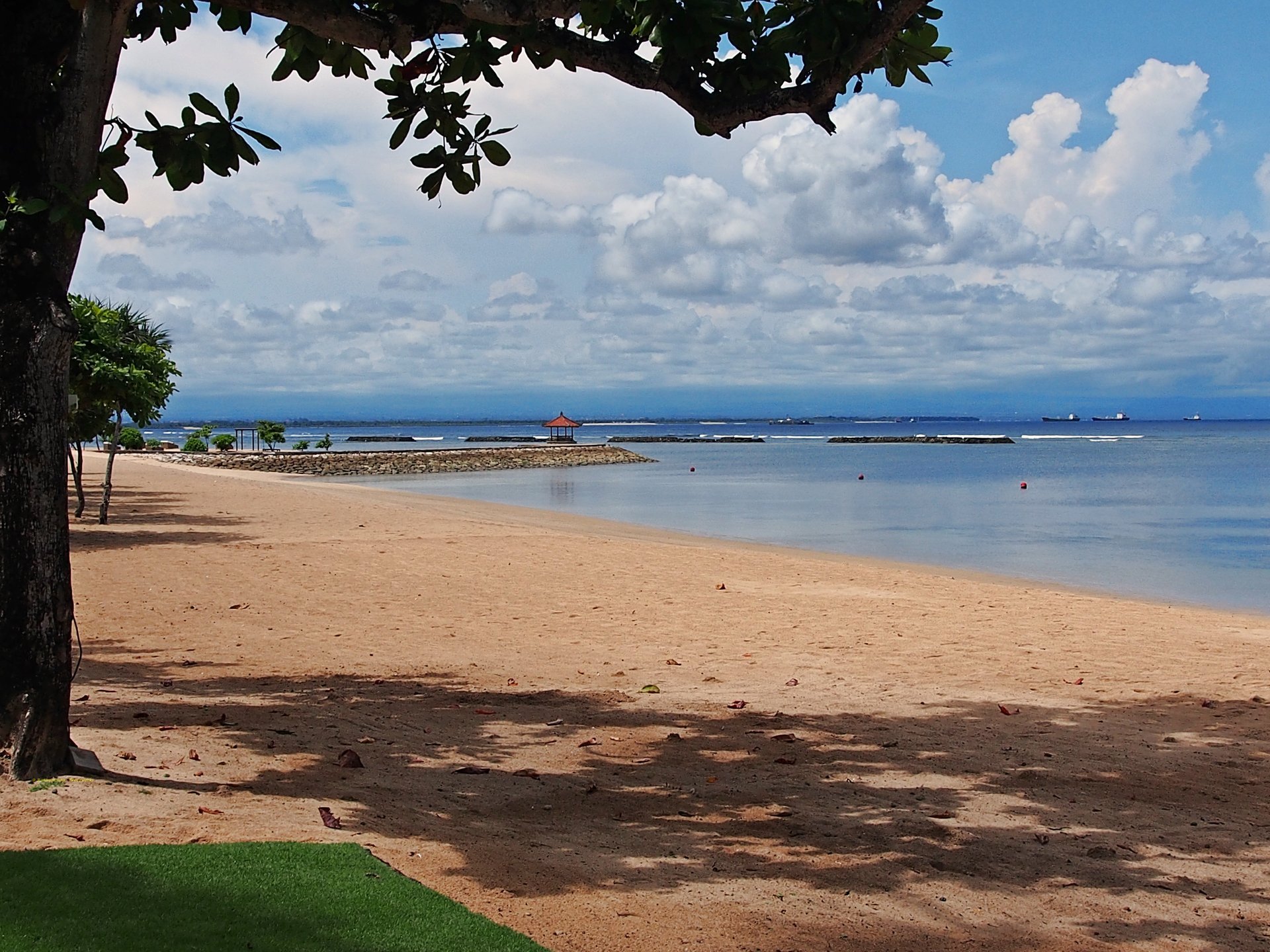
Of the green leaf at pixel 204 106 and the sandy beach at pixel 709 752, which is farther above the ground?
the green leaf at pixel 204 106

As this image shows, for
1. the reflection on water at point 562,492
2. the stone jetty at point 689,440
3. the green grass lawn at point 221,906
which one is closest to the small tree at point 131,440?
the reflection on water at point 562,492

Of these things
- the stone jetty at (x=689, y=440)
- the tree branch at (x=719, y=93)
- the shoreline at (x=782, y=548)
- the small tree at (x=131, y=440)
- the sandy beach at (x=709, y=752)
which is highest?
the tree branch at (x=719, y=93)

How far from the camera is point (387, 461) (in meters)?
58.9

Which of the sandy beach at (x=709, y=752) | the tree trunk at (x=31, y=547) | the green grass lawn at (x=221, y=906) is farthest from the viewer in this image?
the tree trunk at (x=31, y=547)

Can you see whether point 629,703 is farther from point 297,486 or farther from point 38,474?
point 297,486

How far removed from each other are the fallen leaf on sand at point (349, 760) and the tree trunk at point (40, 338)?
141 cm

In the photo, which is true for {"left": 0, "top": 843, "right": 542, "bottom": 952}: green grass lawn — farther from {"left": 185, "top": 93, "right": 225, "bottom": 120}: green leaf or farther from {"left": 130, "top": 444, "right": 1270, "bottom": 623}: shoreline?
{"left": 130, "top": 444, "right": 1270, "bottom": 623}: shoreline

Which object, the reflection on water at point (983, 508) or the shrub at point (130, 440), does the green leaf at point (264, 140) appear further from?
the shrub at point (130, 440)

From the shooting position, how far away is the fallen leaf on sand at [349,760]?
20.3 ft

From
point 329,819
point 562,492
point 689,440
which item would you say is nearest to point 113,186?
point 329,819

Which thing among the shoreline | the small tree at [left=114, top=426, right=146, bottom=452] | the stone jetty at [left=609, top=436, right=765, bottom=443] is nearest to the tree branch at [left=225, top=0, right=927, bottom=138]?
the shoreline

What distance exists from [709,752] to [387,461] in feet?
176

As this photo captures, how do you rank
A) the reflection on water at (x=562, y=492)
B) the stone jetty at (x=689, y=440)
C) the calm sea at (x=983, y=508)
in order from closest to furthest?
the calm sea at (x=983, y=508), the reflection on water at (x=562, y=492), the stone jetty at (x=689, y=440)

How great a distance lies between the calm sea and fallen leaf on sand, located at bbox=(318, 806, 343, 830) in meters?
15.0
